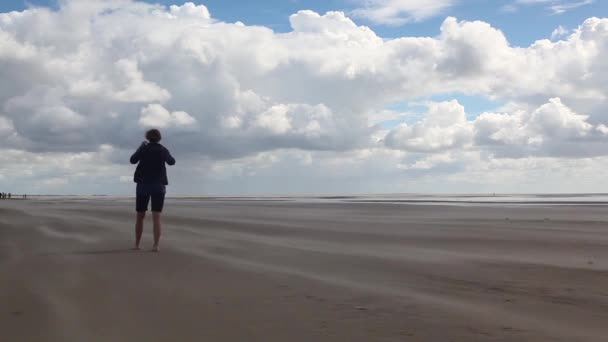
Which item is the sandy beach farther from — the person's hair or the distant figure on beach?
the person's hair

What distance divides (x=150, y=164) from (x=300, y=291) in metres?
4.97

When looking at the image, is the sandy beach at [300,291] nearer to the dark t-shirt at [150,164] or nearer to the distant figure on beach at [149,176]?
the distant figure on beach at [149,176]

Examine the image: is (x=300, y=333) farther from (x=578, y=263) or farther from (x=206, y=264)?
(x=578, y=263)

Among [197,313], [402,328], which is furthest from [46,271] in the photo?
[402,328]

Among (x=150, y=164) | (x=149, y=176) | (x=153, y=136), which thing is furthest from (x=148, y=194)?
(x=153, y=136)

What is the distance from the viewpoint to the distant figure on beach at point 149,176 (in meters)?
9.59

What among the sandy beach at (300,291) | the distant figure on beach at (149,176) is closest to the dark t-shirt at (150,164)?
the distant figure on beach at (149,176)

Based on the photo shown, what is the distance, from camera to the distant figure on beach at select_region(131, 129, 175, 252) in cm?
959

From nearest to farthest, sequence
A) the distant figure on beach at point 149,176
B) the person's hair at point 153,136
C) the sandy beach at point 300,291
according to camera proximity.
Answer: the sandy beach at point 300,291 → the distant figure on beach at point 149,176 → the person's hair at point 153,136

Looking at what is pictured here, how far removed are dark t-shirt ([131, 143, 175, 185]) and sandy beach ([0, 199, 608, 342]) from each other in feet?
4.15

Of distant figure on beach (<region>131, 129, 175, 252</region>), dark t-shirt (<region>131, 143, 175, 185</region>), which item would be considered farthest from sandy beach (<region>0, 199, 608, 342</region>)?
dark t-shirt (<region>131, 143, 175, 185</region>)

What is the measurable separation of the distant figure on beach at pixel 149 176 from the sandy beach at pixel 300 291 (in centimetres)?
75


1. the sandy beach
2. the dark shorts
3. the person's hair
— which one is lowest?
the sandy beach

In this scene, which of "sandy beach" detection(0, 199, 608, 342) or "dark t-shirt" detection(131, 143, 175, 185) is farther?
"dark t-shirt" detection(131, 143, 175, 185)
